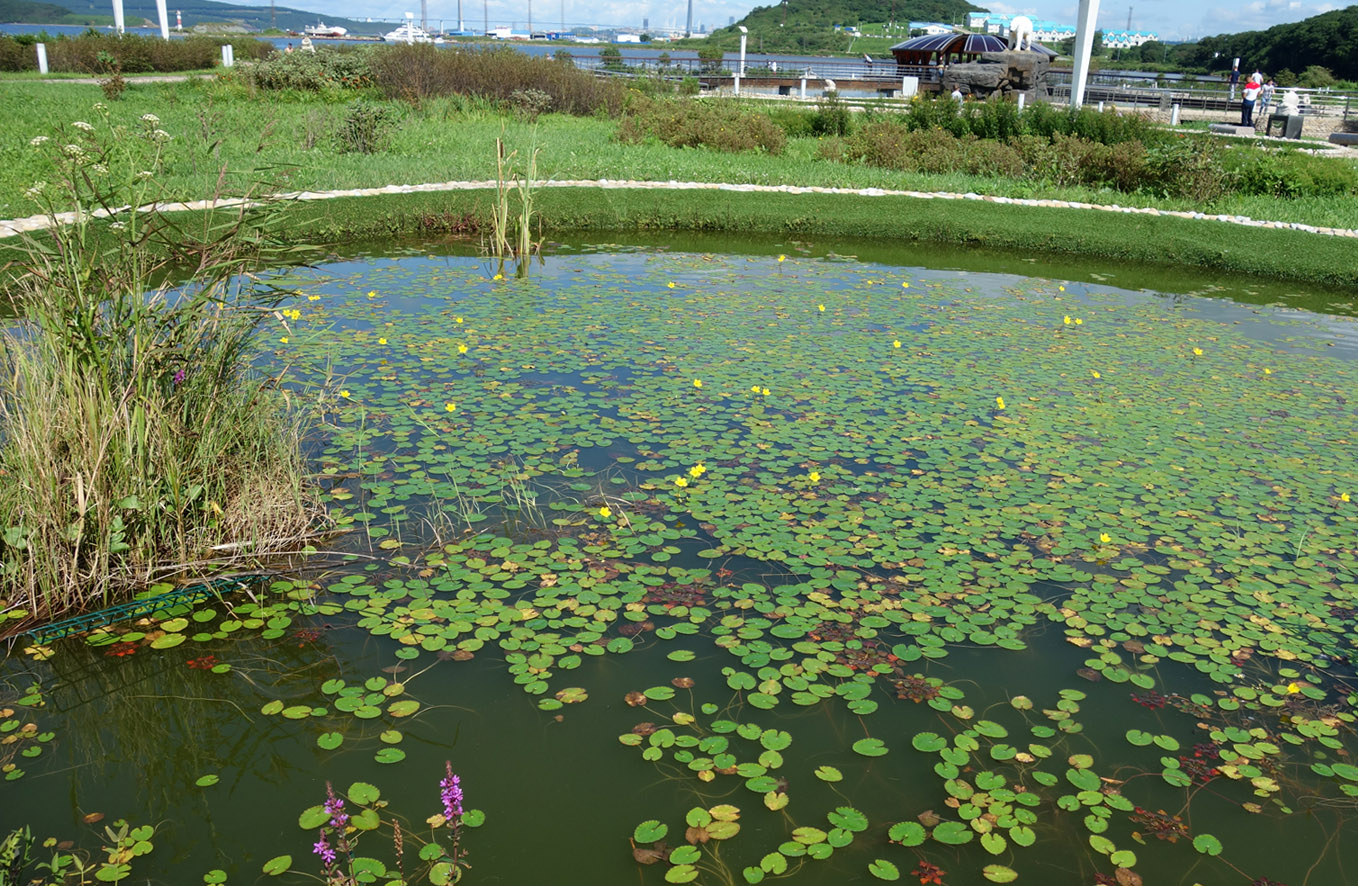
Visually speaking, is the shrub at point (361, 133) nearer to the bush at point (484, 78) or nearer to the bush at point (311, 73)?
the bush at point (484, 78)

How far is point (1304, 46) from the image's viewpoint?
42969mm

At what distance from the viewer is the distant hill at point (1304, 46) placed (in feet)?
130

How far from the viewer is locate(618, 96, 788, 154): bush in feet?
47.5

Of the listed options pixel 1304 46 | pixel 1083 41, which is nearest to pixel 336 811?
pixel 1083 41

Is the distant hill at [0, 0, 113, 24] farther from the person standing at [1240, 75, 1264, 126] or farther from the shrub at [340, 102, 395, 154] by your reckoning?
the person standing at [1240, 75, 1264, 126]

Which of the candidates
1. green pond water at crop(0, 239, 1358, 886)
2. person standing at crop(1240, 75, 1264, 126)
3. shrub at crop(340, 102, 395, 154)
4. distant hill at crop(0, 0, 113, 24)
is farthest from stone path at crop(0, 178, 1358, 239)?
distant hill at crop(0, 0, 113, 24)

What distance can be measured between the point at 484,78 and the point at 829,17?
73637mm

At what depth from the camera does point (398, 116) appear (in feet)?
44.6

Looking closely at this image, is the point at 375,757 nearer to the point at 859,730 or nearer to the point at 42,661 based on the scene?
the point at 42,661

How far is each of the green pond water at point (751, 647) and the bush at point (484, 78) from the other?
12.8 m

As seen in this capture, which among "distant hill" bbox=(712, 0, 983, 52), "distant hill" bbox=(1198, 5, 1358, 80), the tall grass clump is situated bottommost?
the tall grass clump

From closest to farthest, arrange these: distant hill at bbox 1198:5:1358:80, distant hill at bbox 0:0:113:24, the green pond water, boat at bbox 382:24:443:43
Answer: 1. the green pond water
2. boat at bbox 382:24:443:43
3. distant hill at bbox 1198:5:1358:80
4. distant hill at bbox 0:0:113:24

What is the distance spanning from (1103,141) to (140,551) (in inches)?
525

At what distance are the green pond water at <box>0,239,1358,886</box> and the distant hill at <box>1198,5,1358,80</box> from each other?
43844mm
